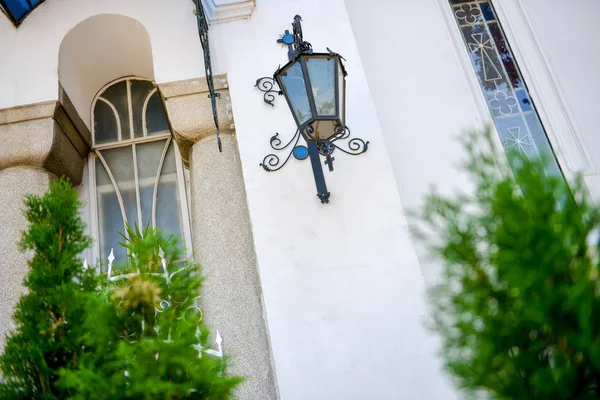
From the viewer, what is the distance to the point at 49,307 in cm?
242

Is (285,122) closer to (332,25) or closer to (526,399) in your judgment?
(332,25)

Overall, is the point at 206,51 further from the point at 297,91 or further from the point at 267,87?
the point at 297,91

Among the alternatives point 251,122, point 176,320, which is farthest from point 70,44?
point 176,320

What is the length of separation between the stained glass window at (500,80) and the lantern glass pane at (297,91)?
213cm

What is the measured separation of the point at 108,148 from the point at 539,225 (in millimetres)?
5126

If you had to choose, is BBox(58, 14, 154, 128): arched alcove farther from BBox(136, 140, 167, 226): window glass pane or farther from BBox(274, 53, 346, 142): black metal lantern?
BBox(274, 53, 346, 142): black metal lantern

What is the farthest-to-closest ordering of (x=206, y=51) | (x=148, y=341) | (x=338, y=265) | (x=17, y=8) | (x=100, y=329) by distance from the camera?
1. (x=17, y=8)
2. (x=206, y=51)
3. (x=338, y=265)
4. (x=100, y=329)
5. (x=148, y=341)

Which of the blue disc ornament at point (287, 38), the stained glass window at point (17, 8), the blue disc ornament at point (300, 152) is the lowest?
the blue disc ornament at point (300, 152)

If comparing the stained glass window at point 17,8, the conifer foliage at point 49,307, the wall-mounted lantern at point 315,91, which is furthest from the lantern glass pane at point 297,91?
the stained glass window at point 17,8

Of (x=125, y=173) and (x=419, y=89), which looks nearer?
(x=419, y=89)

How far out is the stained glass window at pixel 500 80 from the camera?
216 inches

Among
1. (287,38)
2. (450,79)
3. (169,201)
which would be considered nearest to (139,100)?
(169,201)

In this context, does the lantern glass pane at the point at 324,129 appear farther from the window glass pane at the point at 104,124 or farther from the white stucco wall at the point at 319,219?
the window glass pane at the point at 104,124

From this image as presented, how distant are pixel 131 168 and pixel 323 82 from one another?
2661mm
